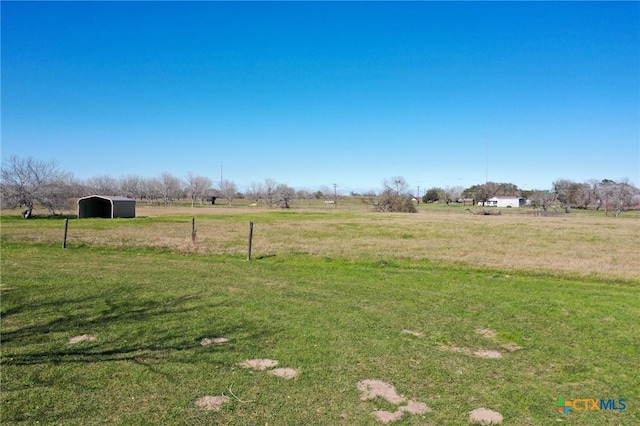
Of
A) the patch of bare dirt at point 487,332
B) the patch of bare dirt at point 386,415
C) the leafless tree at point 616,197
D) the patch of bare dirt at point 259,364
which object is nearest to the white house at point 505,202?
the leafless tree at point 616,197

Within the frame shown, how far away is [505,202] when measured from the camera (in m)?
138

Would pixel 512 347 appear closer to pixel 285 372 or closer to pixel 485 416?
pixel 485 416

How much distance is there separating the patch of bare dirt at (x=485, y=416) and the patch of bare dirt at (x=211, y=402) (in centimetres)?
252

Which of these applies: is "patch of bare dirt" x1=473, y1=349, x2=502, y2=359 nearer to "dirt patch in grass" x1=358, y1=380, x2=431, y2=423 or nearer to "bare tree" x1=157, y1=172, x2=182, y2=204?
"dirt patch in grass" x1=358, y1=380, x2=431, y2=423

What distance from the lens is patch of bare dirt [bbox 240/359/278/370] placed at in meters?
5.22

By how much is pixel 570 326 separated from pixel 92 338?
25.9 ft

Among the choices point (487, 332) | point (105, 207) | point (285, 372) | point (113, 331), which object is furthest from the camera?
point (105, 207)

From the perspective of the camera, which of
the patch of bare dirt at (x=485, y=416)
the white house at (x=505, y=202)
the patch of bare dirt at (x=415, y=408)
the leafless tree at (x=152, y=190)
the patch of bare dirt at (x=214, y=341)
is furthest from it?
the white house at (x=505, y=202)

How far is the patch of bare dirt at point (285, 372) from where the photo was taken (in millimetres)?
4965

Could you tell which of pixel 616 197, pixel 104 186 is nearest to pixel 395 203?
pixel 616 197

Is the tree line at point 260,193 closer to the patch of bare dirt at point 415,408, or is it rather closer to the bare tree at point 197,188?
the bare tree at point 197,188

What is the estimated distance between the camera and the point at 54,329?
6395 millimetres

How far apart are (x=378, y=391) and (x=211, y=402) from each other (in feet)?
6.00

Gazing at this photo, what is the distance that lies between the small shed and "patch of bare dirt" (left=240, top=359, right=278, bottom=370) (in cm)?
4355
